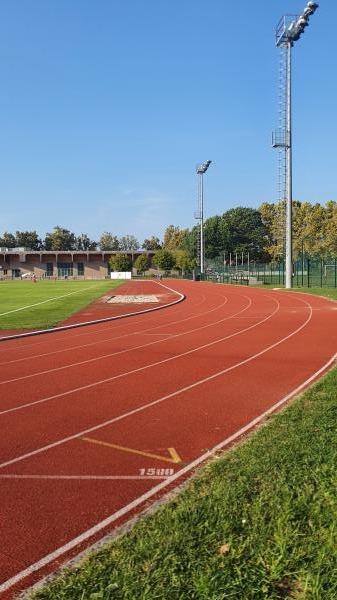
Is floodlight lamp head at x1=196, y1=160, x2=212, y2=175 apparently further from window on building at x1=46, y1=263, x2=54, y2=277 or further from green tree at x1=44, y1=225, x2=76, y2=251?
green tree at x1=44, y1=225, x2=76, y2=251

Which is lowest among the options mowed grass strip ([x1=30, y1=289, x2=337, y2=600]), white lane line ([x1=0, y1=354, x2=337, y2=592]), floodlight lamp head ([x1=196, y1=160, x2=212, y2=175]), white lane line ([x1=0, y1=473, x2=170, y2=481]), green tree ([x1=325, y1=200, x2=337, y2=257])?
white lane line ([x1=0, y1=473, x2=170, y2=481])

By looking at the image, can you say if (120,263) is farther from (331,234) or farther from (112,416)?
(112,416)

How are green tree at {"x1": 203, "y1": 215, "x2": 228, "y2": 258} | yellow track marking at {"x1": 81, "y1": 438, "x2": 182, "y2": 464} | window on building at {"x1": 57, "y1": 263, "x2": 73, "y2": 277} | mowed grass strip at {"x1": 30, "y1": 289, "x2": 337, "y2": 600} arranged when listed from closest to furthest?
1. mowed grass strip at {"x1": 30, "y1": 289, "x2": 337, "y2": 600}
2. yellow track marking at {"x1": 81, "y1": 438, "x2": 182, "y2": 464}
3. green tree at {"x1": 203, "y1": 215, "x2": 228, "y2": 258}
4. window on building at {"x1": 57, "y1": 263, "x2": 73, "y2": 277}

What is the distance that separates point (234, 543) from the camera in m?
3.40

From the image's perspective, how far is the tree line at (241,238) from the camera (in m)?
75.7

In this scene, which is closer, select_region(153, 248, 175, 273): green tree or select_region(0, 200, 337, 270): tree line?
select_region(0, 200, 337, 270): tree line

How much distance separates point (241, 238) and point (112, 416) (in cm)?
10694

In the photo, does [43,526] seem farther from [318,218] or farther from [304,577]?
[318,218]

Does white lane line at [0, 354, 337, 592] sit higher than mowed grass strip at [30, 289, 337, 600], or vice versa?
mowed grass strip at [30, 289, 337, 600]

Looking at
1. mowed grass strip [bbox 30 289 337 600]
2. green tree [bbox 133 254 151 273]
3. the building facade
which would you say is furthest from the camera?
the building facade

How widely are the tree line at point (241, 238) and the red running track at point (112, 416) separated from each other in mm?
32612

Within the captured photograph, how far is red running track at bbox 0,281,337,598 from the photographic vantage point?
4.02m

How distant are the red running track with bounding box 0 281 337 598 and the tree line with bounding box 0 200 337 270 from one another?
32.6m

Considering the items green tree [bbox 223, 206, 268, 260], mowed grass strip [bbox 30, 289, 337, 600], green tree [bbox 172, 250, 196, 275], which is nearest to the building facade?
green tree [bbox 223, 206, 268, 260]
